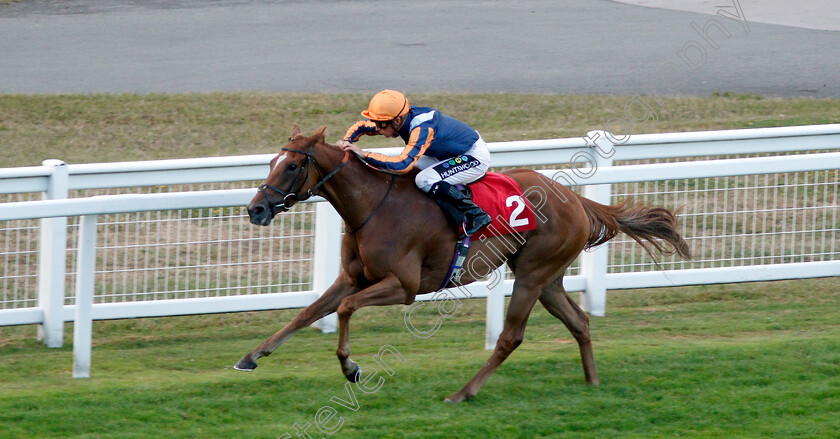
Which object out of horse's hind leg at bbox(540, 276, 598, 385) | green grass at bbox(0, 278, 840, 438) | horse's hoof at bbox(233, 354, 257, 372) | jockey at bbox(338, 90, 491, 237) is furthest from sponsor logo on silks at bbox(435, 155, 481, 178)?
horse's hoof at bbox(233, 354, 257, 372)

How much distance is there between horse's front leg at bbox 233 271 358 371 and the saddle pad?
719mm

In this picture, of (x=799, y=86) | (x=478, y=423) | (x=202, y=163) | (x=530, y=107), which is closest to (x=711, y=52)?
(x=799, y=86)

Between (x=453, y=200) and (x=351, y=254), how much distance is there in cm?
58

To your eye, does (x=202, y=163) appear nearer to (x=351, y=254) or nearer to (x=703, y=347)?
(x=351, y=254)

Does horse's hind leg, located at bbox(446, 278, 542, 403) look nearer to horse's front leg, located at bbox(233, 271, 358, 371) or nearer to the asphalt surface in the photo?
horse's front leg, located at bbox(233, 271, 358, 371)

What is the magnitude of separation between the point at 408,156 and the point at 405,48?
25.4 feet

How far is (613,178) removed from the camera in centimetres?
633

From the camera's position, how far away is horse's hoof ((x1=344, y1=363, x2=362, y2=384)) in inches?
201

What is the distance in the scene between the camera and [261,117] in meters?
10.7

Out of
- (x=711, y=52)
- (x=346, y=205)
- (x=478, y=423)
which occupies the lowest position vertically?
(x=478, y=423)

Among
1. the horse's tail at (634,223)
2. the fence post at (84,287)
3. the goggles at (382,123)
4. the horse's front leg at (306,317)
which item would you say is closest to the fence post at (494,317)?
the horse's tail at (634,223)

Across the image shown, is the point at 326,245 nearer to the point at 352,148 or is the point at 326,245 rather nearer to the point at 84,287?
the point at 352,148

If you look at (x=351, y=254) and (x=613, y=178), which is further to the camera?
(x=613, y=178)

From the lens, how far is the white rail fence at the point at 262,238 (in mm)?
6082
